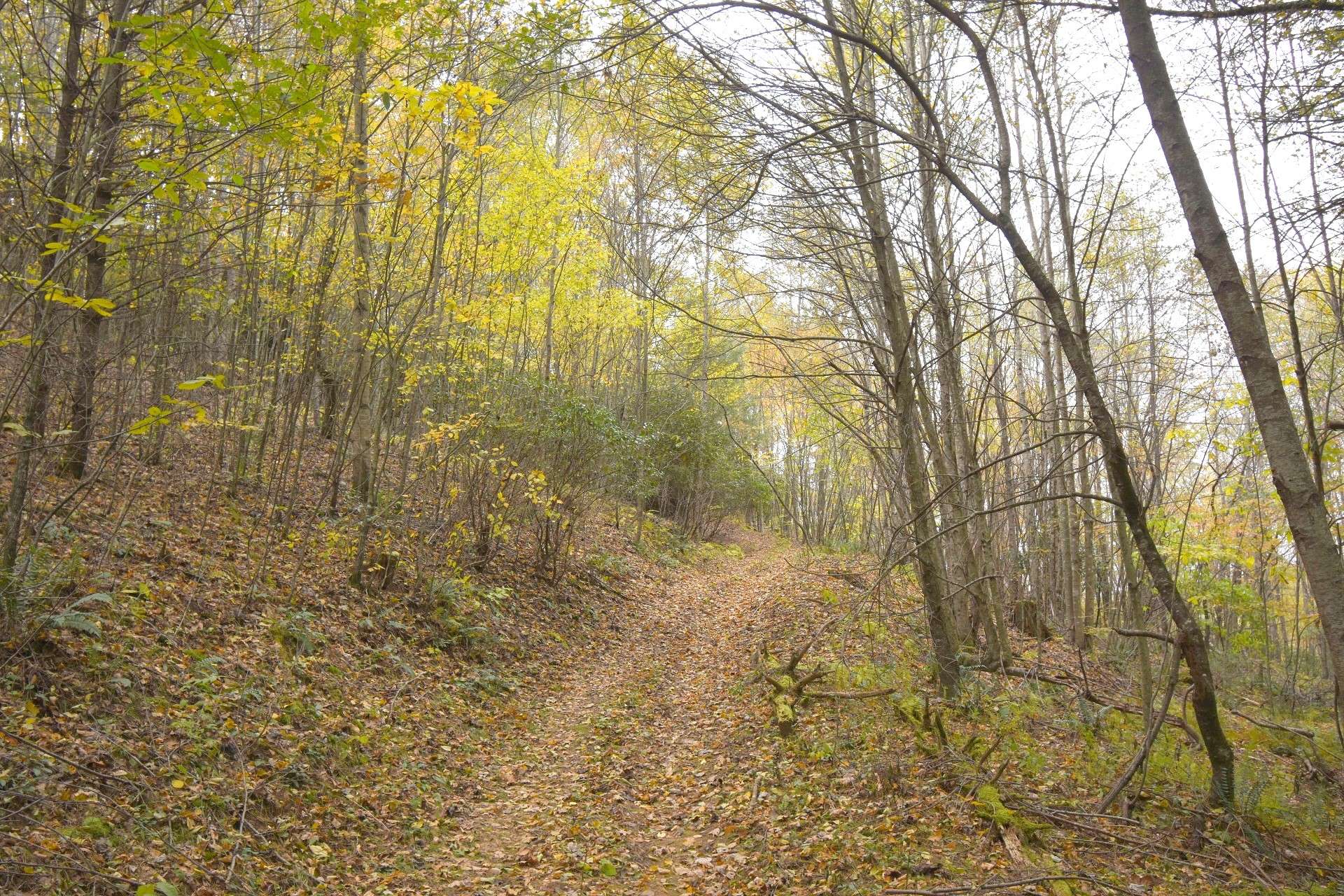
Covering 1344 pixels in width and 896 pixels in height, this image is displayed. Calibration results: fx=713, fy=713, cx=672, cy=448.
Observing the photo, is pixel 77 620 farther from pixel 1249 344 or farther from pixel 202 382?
pixel 1249 344

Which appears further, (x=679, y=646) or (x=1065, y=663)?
(x=679, y=646)

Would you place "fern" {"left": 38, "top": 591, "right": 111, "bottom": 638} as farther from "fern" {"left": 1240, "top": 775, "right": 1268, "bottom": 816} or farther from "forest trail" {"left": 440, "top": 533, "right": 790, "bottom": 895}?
"fern" {"left": 1240, "top": 775, "right": 1268, "bottom": 816}

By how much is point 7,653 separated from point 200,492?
3980 mm

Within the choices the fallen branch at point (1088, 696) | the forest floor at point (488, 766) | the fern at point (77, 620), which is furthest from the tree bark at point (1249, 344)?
the fern at point (77, 620)

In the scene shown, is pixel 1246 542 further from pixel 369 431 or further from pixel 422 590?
pixel 369 431

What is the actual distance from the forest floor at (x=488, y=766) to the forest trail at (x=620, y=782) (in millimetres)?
29

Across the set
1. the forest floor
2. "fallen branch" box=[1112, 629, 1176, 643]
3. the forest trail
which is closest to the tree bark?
"fallen branch" box=[1112, 629, 1176, 643]

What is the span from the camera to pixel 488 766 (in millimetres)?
6066

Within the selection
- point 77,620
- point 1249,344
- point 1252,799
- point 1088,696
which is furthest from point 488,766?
point 1249,344

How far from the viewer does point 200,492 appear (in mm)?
7730

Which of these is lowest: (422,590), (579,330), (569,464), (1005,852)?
(1005,852)

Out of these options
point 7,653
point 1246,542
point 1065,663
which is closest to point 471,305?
point 7,653

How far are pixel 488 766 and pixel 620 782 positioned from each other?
45.5 inches

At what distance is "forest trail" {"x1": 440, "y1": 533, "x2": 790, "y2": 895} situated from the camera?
4527 mm
